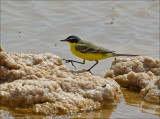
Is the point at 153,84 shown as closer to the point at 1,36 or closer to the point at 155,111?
the point at 155,111

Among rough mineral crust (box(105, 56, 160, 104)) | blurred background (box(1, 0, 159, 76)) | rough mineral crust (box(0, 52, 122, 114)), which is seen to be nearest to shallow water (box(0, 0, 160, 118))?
blurred background (box(1, 0, 159, 76))

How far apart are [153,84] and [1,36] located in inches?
230

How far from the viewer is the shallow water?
10.9 metres

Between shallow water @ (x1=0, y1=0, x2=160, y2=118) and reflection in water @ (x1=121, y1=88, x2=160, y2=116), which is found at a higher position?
shallow water @ (x1=0, y1=0, x2=160, y2=118)

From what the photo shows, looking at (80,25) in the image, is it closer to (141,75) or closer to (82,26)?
(82,26)

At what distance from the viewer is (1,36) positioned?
11.4 meters

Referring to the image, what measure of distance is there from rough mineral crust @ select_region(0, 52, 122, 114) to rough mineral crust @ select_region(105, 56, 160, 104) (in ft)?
1.65

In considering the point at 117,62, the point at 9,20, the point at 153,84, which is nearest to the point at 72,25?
the point at 9,20

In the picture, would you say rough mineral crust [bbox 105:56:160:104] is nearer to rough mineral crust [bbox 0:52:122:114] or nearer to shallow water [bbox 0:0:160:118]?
rough mineral crust [bbox 0:52:122:114]

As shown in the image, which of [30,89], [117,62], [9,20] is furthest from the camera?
[9,20]

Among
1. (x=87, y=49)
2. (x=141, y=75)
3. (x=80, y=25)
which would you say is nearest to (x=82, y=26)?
(x=80, y=25)

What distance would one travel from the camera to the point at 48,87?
5867 millimetres

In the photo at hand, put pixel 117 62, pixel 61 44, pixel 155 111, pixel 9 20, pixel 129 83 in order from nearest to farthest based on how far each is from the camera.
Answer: pixel 155 111
pixel 129 83
pixel 117 62
pixel 61 44
pixel 9 20

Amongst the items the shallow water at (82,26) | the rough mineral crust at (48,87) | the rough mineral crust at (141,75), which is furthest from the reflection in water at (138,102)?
the shallow water at (82,26)
